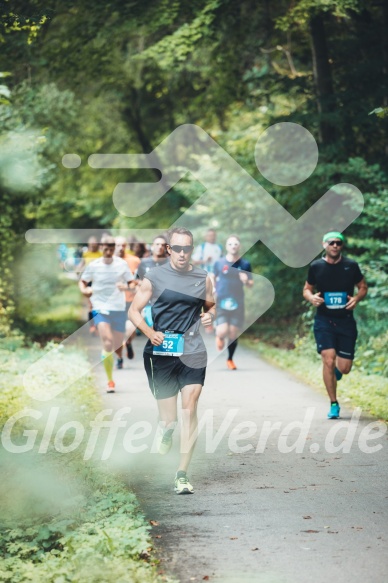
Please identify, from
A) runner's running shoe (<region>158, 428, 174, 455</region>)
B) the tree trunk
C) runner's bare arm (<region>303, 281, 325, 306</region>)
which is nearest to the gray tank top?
runner's running shoe (<region>158, 428, 174, 455</region>)

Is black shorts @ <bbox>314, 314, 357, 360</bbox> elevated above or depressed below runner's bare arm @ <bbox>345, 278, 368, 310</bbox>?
below

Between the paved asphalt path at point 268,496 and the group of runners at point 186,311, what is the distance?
443mm

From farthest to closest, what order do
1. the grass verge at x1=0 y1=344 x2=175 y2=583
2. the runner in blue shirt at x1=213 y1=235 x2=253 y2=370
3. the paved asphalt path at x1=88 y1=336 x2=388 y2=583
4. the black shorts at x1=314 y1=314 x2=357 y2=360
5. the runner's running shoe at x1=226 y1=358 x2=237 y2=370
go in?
the runner in blue shirt at x1=213 y1=235 x2=253 y2=370, the runner's running shoe at x1=226 y1=358 x2=237 y2=370, the black shorts at x1=314 y1=314 x2=357 y2=360, the paved asphalt path at x1=88 y1=336 x2=388 y2=583, the grass verge at x1=0 y1=344 x2=175 y2=583

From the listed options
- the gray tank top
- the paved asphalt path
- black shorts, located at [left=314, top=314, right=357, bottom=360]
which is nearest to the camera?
the paved asphalt path

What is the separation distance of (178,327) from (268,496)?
5.00 feet

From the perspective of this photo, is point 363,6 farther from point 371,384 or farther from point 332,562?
point 332,562

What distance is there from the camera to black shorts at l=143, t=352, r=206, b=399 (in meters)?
7.71

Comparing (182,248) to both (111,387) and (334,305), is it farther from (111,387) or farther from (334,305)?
(111,387)

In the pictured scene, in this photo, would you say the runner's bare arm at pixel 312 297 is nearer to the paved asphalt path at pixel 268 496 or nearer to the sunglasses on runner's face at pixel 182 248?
the paved asphalt path at pixel 268 496

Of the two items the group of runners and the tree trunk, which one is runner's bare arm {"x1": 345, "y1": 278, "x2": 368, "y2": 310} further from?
the tree trunk

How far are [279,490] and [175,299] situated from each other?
5.72 ft

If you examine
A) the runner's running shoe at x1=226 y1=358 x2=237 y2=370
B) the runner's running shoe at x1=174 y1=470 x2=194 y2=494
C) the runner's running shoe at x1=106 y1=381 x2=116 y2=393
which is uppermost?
the runner's running shoe at x1=174 y1=470 x2=194 y2=494

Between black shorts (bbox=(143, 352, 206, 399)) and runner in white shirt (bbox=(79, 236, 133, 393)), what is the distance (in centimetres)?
535

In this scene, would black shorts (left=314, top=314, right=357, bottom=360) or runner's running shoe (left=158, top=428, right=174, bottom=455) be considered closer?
runner's running shoe (left=158, top=428, right=174, bottom=455)
